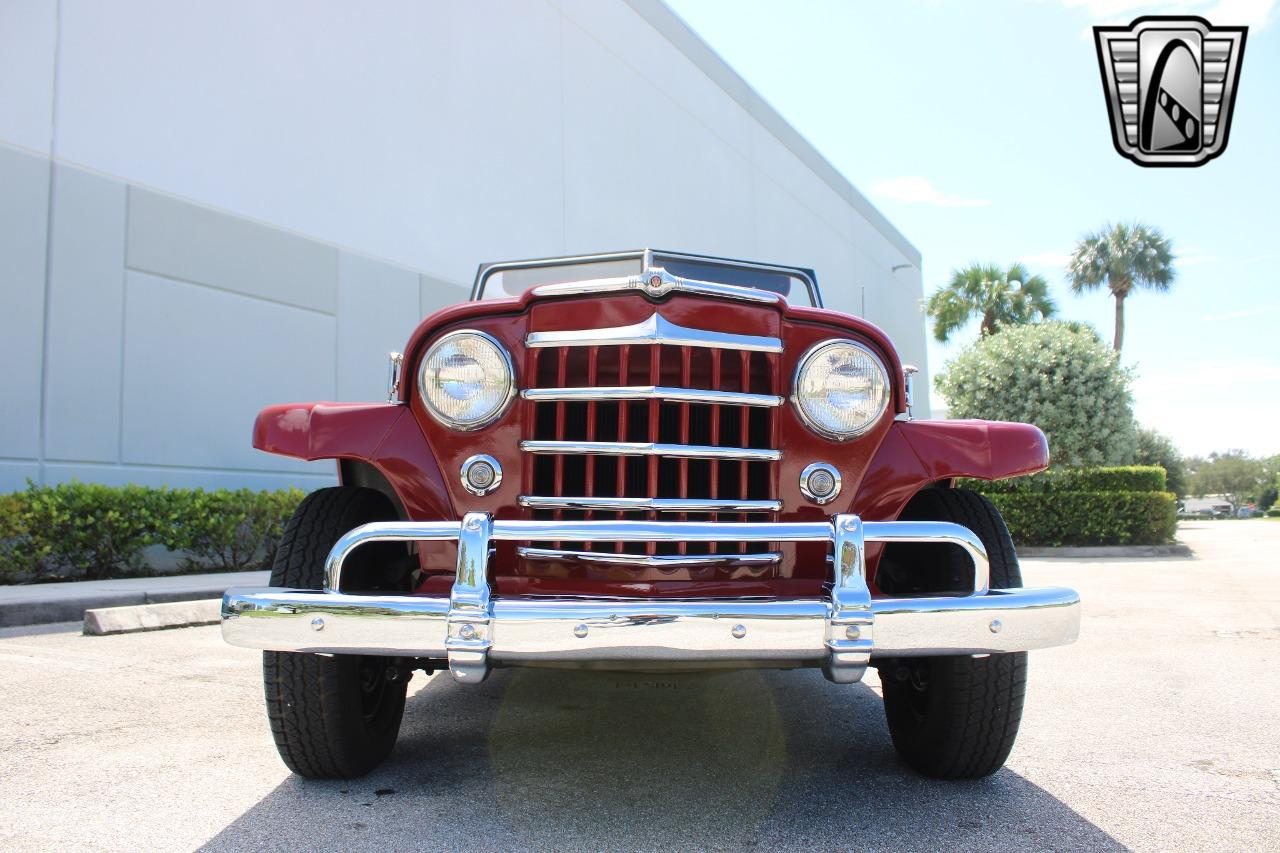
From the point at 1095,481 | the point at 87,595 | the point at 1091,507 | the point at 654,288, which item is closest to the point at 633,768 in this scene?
the point at 654,288

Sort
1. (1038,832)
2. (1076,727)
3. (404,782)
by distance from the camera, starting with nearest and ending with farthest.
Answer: (1038,832) < (404,782) < (1076,727)

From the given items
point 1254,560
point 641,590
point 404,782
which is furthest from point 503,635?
point 1254,560

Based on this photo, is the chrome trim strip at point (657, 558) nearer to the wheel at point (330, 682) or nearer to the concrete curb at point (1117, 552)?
the wheel at point (330, 682)

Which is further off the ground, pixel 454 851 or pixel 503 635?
pixel 503 635

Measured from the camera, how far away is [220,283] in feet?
28.6

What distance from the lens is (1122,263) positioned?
29.8 meters

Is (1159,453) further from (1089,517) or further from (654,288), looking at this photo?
(654,288)

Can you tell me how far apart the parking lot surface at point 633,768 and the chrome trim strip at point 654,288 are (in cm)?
97

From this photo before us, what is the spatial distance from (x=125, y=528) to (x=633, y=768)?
19.5ft

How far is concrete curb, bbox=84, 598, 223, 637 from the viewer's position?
5.11m

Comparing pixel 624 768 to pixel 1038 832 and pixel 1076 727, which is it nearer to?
pixel 1038 832

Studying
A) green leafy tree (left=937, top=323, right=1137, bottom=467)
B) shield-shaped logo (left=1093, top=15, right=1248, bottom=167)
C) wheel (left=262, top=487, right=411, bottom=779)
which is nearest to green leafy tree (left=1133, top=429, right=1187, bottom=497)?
green leafy tree (left=937, top=323, right=1137, bottom=467)

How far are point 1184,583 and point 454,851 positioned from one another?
28.8 ft

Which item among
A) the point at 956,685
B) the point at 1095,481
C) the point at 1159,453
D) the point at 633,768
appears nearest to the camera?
the point at 956,685
